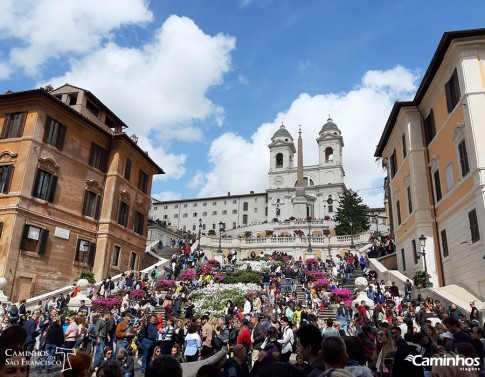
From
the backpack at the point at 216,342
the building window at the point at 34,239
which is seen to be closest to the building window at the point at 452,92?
the backpack at the point at 216,342

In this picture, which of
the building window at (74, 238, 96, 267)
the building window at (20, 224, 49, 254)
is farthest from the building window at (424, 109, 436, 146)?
the building window at (20, 224, 49, 254)

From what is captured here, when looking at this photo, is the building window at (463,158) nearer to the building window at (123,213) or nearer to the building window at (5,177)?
A: the building window at (123,213)

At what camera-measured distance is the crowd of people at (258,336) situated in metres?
3.97

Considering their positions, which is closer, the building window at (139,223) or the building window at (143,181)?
the building window at (139,223)

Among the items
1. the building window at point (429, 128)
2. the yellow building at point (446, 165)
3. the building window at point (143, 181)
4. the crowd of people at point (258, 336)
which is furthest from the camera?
the building window at point (143, 181)

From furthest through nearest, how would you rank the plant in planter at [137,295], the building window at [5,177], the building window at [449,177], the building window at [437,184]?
the building window at [5,177] → the plant in planter at [137,295] → the building window at [437,184] → the building window at [449,177]

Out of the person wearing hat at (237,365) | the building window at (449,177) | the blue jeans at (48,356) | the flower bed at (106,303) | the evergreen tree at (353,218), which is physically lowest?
the blue jeans at (48,356)

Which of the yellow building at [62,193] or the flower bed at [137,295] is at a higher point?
the yellow building at [62,193]

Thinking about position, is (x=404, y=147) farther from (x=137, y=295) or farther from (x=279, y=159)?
(x=279, y=159)

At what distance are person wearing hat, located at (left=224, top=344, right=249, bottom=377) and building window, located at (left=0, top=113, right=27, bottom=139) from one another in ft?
84.7

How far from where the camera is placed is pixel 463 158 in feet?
65.0

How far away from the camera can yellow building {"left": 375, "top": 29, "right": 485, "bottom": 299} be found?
18.5 meters

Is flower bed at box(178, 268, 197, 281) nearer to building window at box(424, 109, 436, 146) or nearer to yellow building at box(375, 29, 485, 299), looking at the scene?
yellow building at box(375, 29, 485, 299)

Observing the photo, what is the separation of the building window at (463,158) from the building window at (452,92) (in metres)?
2.26
